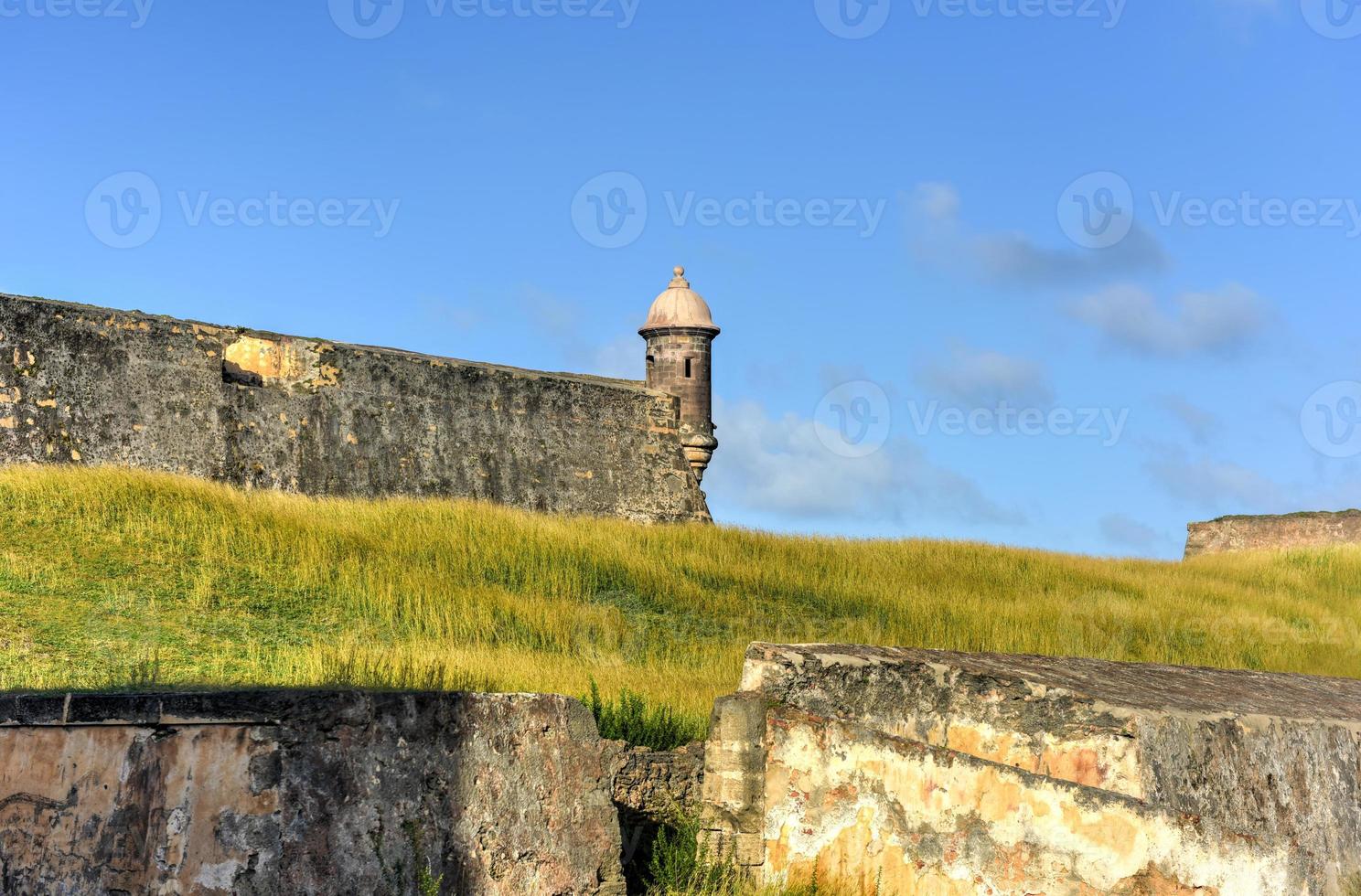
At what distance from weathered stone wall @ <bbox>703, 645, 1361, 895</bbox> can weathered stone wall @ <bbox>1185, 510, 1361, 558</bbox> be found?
2445cm

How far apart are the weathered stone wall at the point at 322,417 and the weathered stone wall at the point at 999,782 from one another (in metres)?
14.3

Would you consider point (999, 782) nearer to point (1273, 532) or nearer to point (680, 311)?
point (680, 311)

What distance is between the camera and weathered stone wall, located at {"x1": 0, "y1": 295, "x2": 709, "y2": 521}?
18.1 meters

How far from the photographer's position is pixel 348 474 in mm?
20312

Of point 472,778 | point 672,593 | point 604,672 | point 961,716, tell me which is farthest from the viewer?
point 672,593

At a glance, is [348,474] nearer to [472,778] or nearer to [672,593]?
[672,593]

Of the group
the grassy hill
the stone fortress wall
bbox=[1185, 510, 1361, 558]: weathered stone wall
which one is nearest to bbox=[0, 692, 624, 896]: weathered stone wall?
the stone fortress wall

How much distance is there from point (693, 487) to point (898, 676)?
18.5 metres

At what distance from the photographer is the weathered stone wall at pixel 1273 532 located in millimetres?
29188

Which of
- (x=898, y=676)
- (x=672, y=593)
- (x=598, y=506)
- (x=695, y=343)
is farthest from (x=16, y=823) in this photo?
(x=695, y=343)

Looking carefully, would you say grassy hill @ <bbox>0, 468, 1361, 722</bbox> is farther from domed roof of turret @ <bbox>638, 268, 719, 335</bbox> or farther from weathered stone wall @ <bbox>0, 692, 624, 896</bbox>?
domed roof of turret @ <bbox>638, 268, 719, 335</bbox>

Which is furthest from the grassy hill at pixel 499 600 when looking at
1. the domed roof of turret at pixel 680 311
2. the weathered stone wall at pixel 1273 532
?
the weathered stone wall at pixel 1273 532

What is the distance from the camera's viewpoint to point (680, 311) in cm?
2464

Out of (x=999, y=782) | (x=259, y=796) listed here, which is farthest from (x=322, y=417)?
(x=999, y=782)
